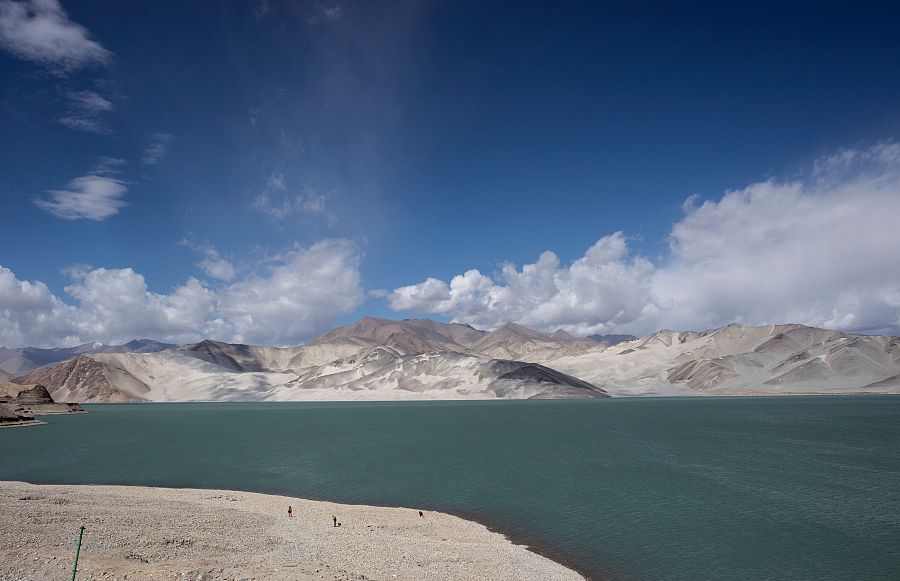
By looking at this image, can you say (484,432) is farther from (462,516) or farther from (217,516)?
(217,516)

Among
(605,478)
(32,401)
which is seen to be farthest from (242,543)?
(32,401)

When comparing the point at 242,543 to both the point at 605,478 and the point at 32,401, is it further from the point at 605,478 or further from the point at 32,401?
the point at 32,401

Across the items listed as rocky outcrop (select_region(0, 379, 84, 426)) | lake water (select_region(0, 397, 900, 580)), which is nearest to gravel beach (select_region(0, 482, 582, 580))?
lake water (select_region(0, 397, 900, 580))

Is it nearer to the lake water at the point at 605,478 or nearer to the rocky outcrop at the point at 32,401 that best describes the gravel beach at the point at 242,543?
the lake water at the point at 605,478

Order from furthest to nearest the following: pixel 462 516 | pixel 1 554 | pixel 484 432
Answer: pixel 484 432, pixel 462 516, pixel 1 554

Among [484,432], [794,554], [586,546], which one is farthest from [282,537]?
[484,432]

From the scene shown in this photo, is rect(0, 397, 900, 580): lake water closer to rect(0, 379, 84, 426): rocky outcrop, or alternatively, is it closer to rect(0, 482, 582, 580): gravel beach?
rect(0, 482, 582, 580): gravel beach
